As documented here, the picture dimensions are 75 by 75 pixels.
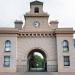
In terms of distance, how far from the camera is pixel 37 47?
37.0 m

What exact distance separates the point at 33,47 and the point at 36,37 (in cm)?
175

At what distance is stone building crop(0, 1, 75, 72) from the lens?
35.9 m

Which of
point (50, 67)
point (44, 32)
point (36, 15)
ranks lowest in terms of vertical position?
point (50, 67)

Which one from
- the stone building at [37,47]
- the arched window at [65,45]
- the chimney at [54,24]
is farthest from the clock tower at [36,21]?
the arched window at [65,45]

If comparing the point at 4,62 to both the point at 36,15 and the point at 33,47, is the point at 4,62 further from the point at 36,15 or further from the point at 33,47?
the point at 36,15

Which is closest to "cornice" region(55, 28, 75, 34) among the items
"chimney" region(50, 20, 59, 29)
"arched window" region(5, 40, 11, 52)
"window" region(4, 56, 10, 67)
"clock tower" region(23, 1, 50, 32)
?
"clock tower" region(23, 1, 50, 32)

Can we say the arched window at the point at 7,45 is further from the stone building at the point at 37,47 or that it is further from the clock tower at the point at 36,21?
the clock tower at the point at 36,21

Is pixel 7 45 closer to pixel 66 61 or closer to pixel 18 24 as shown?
pixel 18 24

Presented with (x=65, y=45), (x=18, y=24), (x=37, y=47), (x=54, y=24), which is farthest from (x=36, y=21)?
(x=65, y=45)

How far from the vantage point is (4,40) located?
120ft

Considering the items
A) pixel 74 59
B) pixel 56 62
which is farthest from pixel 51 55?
pixel 74 59

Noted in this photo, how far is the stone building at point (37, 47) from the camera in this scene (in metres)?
35.9

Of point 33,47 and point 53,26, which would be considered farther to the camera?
point 53,26

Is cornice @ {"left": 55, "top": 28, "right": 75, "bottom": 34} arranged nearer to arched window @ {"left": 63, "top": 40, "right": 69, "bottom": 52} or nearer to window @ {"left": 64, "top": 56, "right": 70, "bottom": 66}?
arched window @ {"left": 63, "top": 40, "right": 69, "bottom": 52}
